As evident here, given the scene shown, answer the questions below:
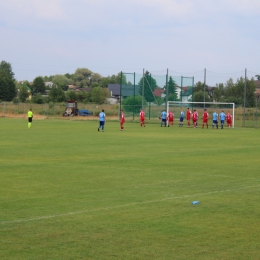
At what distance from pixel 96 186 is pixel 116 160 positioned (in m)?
6.72

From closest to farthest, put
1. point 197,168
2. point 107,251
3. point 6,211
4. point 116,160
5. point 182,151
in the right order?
1. point 107,251
2. point 6,211
3. point 197,168
4. point 116,160
5. point 182,151

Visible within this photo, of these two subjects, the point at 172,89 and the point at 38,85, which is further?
the point at 38,85

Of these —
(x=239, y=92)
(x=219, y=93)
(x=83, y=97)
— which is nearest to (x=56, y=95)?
(x=83, y=97)

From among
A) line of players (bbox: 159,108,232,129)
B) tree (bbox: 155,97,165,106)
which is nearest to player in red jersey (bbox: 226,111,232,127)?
line of players (bbox: 159,108,232,129)

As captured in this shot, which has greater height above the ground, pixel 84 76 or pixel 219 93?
pixel 84 76

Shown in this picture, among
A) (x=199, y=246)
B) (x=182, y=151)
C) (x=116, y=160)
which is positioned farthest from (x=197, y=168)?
(x=199, y=246)

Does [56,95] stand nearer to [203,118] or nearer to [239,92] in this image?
[239,92]

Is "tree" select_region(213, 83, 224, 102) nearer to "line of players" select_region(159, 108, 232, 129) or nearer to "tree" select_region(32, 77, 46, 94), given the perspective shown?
"line of players" select_region(159, 108, 232, 129)

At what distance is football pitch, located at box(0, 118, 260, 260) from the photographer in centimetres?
813

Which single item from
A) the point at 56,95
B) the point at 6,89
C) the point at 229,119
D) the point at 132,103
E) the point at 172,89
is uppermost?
the point at 6,89

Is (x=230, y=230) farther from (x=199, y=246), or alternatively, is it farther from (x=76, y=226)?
(x=76, y=226)

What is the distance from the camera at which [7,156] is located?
22.0 metres

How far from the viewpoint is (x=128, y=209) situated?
11.0 m

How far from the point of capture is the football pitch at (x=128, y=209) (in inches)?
320
